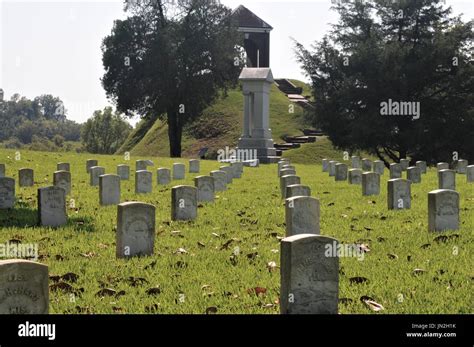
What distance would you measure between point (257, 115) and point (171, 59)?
7905mm

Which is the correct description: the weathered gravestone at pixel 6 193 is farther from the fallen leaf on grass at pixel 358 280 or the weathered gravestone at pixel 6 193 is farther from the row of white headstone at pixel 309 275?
the row of white headstone at pixel 309 275

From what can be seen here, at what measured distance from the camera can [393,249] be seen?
28.2 feet

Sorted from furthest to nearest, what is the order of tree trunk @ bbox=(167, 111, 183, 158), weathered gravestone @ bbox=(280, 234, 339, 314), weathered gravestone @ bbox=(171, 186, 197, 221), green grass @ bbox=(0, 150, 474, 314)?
tree trunk @ bbox=(167, 111, 183, 158) → weathered gravestone @ bbox=(171, 186, 197, 221) → green grass @ bbox=(0, 150, 474, 314) → weathered gravestone @ bbox=(280, 234, 339, 314)

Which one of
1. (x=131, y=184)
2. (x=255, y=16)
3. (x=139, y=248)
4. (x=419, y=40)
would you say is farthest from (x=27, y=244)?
(x=255, y=16)

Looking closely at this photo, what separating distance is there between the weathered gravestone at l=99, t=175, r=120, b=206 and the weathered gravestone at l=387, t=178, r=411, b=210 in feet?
18.6

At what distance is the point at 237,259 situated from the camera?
316 inches

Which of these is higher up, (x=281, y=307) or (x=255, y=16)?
(x=255, y=16)

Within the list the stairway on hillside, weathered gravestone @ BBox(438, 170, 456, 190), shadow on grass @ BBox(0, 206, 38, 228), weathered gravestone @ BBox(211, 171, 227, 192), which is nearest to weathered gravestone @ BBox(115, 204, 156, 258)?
shadow on grass @ BBox(0, 206, 38, 228)

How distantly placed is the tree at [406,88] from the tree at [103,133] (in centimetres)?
5629

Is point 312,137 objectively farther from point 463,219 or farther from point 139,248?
point 139,248

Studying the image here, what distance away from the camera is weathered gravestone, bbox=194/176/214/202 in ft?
47.4

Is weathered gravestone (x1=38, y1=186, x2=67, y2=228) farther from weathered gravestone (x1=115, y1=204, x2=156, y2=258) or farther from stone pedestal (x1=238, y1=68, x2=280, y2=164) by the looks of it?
stone pedestal (x1=238, y1=68, x2=280, y2=164)

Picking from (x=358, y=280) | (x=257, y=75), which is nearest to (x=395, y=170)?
(x=358, y=280)

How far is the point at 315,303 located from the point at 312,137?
49562 mm
